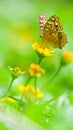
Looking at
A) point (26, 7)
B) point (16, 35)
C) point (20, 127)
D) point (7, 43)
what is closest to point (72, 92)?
point (20, 127)

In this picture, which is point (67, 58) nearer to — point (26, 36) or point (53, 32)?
point (53, 32)

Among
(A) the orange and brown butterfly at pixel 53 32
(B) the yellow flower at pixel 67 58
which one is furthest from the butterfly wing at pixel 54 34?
(B) the yellow flower at pixel 67 58

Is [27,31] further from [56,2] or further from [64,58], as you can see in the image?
[56,2]

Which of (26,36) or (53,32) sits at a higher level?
(26,36)

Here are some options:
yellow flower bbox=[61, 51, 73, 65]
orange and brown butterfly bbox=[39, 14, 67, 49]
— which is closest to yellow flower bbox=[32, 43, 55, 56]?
yellow flower bbox=[61, 51, 73, 65]

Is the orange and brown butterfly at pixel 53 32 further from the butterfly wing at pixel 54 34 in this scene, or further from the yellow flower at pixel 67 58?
the yellow flower at pixel 67 58

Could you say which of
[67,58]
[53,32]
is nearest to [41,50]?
[67,58]
